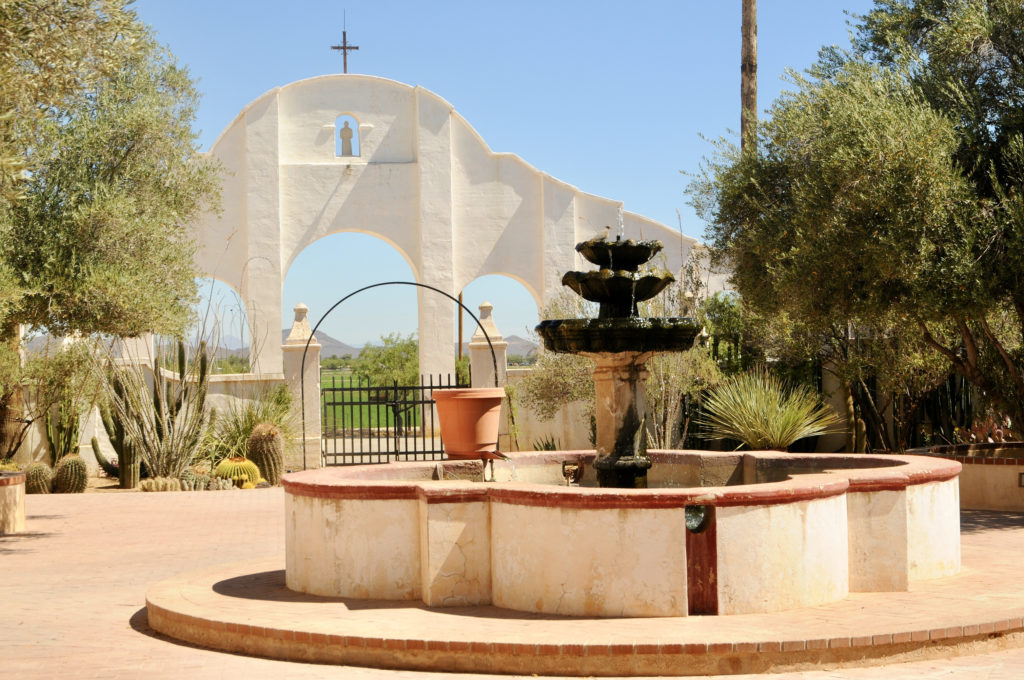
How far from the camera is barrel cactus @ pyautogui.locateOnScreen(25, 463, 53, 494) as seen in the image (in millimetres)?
17203

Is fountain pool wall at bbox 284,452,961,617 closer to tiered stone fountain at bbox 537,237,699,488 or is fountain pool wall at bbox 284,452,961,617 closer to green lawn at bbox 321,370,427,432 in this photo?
tiered stone fountain at bbox 537,237,699,488

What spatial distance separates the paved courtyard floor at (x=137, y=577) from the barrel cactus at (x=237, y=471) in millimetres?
1300

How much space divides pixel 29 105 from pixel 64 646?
5.27m

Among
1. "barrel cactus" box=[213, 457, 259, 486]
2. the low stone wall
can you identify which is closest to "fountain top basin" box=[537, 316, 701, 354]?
the low stone wall

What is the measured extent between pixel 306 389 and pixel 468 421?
1172cm

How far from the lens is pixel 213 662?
6.32m

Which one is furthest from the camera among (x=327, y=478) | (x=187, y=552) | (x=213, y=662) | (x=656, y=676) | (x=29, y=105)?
(x=187, y=552)

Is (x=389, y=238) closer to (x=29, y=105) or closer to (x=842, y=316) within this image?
(x=842, y=316)

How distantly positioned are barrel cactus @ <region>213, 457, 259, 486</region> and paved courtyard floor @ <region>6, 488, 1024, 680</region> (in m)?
1.30

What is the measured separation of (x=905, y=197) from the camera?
11.7 m

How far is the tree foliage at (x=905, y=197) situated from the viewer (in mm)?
11539

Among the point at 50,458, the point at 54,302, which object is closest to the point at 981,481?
the point at 54,302

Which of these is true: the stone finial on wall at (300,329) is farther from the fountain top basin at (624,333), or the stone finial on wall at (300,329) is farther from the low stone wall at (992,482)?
the fountain top basin at (624,333)

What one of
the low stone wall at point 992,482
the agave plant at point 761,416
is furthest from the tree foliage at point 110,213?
the low stone wall at point 992,482
